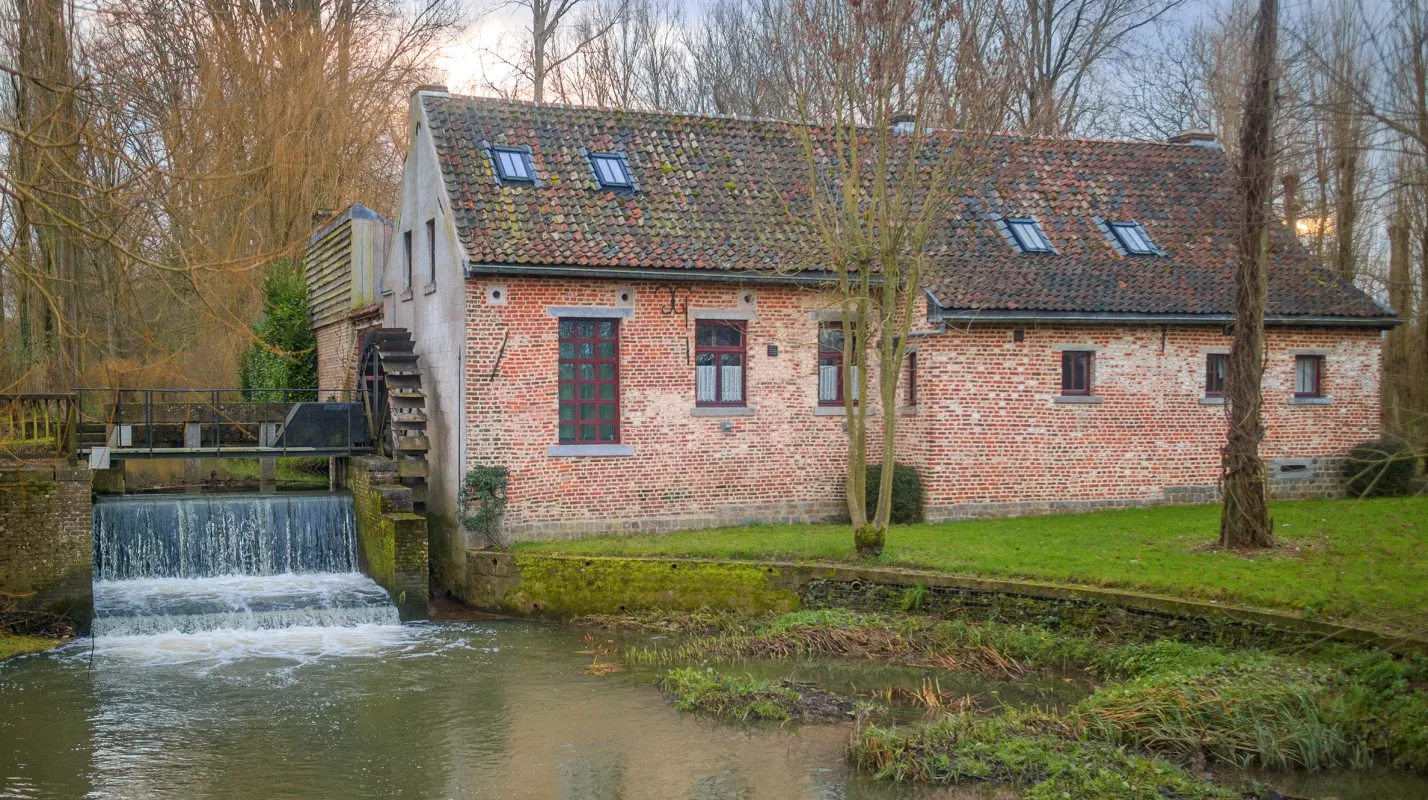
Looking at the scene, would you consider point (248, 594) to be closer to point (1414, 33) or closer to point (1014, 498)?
point (1014, 498)

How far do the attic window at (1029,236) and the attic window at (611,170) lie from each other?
6.06 m

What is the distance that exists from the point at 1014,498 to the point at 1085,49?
1581cm

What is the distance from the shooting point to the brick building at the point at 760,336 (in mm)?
16531

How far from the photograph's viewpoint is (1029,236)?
64.1 ft

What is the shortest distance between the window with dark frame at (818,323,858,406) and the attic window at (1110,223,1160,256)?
517 centimetres

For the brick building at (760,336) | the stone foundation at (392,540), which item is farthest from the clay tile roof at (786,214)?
the stone foundation at (392,540)

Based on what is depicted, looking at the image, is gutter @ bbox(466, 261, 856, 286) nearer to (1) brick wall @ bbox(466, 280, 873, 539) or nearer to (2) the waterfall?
(1) brick wall @ bbox(466, 280, 873, 539)

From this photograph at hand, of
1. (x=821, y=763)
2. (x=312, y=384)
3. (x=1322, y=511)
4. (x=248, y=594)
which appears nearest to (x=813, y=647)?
(x=821, y=763)

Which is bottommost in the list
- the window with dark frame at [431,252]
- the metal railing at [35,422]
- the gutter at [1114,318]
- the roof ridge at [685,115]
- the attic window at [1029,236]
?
the metal railing at [35,422]

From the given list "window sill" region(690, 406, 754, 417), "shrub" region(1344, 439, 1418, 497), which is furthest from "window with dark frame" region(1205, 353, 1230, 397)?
"window sill" region(690, 406, 754, 417)

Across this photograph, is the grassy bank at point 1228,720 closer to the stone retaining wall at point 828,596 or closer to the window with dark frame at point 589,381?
the stone retaining wall at point 828,596

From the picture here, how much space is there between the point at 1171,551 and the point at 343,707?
9057mm

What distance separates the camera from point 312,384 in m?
25.0

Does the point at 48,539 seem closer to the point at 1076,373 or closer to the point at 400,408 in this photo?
the point at 400,408
